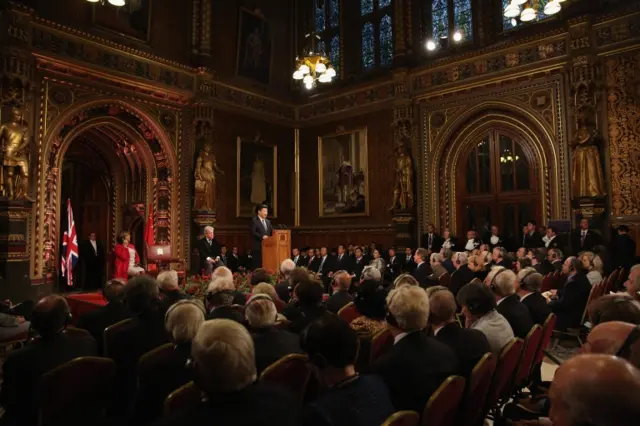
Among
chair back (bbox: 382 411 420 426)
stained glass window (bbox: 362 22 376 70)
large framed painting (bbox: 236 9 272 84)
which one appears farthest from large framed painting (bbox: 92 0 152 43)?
chair back (bbox: 382 411 420 426)

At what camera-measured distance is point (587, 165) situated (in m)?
10.8

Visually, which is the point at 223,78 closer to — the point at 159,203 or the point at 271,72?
the point at 271,72

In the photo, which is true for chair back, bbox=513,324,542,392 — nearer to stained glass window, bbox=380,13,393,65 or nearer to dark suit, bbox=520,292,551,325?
dark suit, bbox=520,292,551,325

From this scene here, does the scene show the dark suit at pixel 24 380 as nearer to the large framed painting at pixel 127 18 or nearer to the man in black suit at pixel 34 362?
the man in black suit at pixel 34 362

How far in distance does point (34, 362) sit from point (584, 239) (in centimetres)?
1062

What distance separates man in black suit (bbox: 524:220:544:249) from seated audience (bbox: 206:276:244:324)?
28.8ft

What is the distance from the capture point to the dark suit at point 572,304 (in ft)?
19.1

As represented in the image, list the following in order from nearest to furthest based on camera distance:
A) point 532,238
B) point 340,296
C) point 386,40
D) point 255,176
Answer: point 340,296 < point 532,238 < point 386,40 < point 255,176

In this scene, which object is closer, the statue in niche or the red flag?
the red flag

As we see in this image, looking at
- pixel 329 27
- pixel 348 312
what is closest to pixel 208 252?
pixel 348 312

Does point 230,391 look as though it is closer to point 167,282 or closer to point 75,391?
point 75,391

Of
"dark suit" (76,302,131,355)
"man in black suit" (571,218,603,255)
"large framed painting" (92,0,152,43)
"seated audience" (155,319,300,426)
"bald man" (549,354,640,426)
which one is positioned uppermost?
"large framed painting" (92,0,152,43)

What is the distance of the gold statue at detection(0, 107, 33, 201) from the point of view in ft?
32.0

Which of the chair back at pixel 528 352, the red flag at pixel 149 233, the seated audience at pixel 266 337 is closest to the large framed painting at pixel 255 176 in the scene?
the red flag at pixel 149 233
